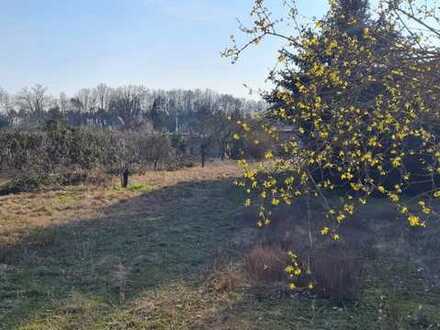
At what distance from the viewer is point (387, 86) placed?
2.78m

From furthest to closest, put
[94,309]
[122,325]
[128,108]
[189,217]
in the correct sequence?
[128,108] → [189,217] → [94,309] → [122,325]

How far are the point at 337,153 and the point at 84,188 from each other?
36.2ft

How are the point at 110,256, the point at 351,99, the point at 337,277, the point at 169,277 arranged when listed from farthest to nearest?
the point at 110,256 → the point at 169,277 → the point at 337,277 → the point at 351,99

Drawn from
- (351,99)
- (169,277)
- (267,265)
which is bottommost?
(169,277)

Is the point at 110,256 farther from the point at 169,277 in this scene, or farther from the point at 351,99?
the point at 351,99

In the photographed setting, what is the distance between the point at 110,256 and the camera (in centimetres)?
688

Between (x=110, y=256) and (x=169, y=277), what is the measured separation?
4.29 ft

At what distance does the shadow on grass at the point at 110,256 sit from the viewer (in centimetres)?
527

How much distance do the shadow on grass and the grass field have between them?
0.02m

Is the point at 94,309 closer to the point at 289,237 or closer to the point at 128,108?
the point at 289,237

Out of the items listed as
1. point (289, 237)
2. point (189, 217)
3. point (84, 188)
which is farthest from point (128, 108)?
point (289, 237)

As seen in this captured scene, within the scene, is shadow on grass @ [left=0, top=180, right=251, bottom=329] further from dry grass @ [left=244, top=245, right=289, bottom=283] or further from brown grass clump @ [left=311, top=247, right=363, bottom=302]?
brown grass clump @ [left=311, top=247, right=363, bottom=302]

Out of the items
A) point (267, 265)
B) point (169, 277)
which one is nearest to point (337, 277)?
point (267, 265)

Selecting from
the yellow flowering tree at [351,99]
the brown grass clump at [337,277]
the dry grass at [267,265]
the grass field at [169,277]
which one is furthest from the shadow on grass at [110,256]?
the yellow flowering tree at [351,99]
